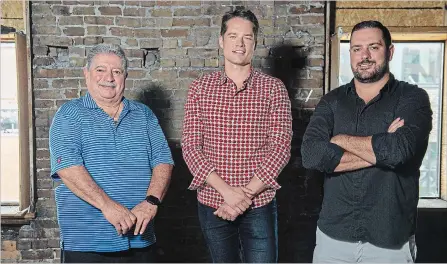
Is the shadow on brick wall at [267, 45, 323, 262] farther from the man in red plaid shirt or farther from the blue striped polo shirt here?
the blue striped polo shirt

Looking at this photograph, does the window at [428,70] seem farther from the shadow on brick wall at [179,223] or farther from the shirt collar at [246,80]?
the shadow on brick wall at [179,223]

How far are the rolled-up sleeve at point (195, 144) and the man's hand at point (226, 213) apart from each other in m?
0.17

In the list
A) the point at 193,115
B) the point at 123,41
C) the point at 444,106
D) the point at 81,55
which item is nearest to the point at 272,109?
the point at 193,115

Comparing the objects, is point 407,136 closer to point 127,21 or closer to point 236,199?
point 236,199

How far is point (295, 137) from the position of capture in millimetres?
3365

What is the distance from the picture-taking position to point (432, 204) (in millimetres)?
3516

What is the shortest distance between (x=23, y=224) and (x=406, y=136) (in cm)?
286

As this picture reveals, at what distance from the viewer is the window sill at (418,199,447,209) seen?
3465 millimetres

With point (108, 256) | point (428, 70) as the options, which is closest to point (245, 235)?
point (108, 256)

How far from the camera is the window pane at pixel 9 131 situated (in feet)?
11.7

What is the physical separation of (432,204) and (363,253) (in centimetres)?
163

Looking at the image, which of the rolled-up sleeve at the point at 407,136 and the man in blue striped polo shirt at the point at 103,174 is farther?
the man in blue striped polo shirt at the point at 103,174

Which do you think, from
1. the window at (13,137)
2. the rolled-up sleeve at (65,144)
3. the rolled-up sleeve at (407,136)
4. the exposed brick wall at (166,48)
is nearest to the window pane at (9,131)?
the window at (13,137)

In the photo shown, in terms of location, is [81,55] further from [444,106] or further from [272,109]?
[444,106]
